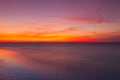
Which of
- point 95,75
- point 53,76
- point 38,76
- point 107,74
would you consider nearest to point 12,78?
point 38,76

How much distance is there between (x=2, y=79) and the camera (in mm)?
5754

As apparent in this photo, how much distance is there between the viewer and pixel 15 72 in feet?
22.6

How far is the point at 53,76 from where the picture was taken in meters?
6.54

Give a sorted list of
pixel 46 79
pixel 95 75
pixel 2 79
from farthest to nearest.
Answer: pixel 95 75
pixel 46 79
pixel 2 79

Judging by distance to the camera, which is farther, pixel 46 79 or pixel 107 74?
pixel 107 74

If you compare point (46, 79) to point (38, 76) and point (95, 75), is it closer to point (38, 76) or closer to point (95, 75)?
point (38, 76)

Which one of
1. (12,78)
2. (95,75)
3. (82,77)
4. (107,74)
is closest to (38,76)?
(12,78)

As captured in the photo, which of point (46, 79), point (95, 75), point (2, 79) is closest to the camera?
point (2, 79)

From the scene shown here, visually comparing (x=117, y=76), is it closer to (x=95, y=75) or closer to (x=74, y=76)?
(x=95, y=75)

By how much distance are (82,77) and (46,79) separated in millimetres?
1136

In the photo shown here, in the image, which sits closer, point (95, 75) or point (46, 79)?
point (46, 79)

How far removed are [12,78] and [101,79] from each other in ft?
8.55

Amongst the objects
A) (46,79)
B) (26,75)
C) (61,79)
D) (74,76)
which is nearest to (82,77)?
(74,76)

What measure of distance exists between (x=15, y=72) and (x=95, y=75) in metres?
2.58
